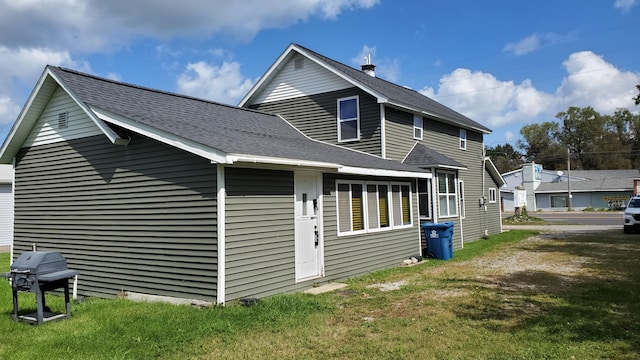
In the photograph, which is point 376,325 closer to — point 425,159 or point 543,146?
point 425,159

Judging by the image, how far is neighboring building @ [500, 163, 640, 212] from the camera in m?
49.7

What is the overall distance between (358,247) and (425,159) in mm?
5396

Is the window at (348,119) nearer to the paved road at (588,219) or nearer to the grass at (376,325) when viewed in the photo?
the grass at (376,325)

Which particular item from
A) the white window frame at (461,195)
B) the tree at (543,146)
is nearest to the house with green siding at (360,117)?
the white window frame at (461,195)

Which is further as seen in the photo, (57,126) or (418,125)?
(418,125)

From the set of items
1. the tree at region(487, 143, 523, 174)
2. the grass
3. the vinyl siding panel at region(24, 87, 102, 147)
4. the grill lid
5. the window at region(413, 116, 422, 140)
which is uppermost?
the tree at region(487, 143, 523, 174)

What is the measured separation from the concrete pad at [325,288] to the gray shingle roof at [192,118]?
2.74m

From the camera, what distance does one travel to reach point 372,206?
12.8 meters

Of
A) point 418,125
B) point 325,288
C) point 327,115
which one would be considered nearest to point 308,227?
point 325,288

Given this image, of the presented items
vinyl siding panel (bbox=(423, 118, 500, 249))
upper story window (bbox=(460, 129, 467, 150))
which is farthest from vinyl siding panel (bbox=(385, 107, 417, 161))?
upper story window (bbox=(460, 129, 467, 150))

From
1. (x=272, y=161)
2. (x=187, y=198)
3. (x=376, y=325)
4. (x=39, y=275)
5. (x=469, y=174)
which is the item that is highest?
(x=469, y=174)

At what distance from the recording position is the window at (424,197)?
53.4 feet

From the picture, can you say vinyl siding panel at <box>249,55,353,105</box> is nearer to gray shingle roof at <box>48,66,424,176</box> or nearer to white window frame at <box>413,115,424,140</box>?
white window frame at <box>413,115,424,140</box>

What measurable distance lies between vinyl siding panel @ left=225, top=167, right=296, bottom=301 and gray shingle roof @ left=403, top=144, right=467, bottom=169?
720cm
